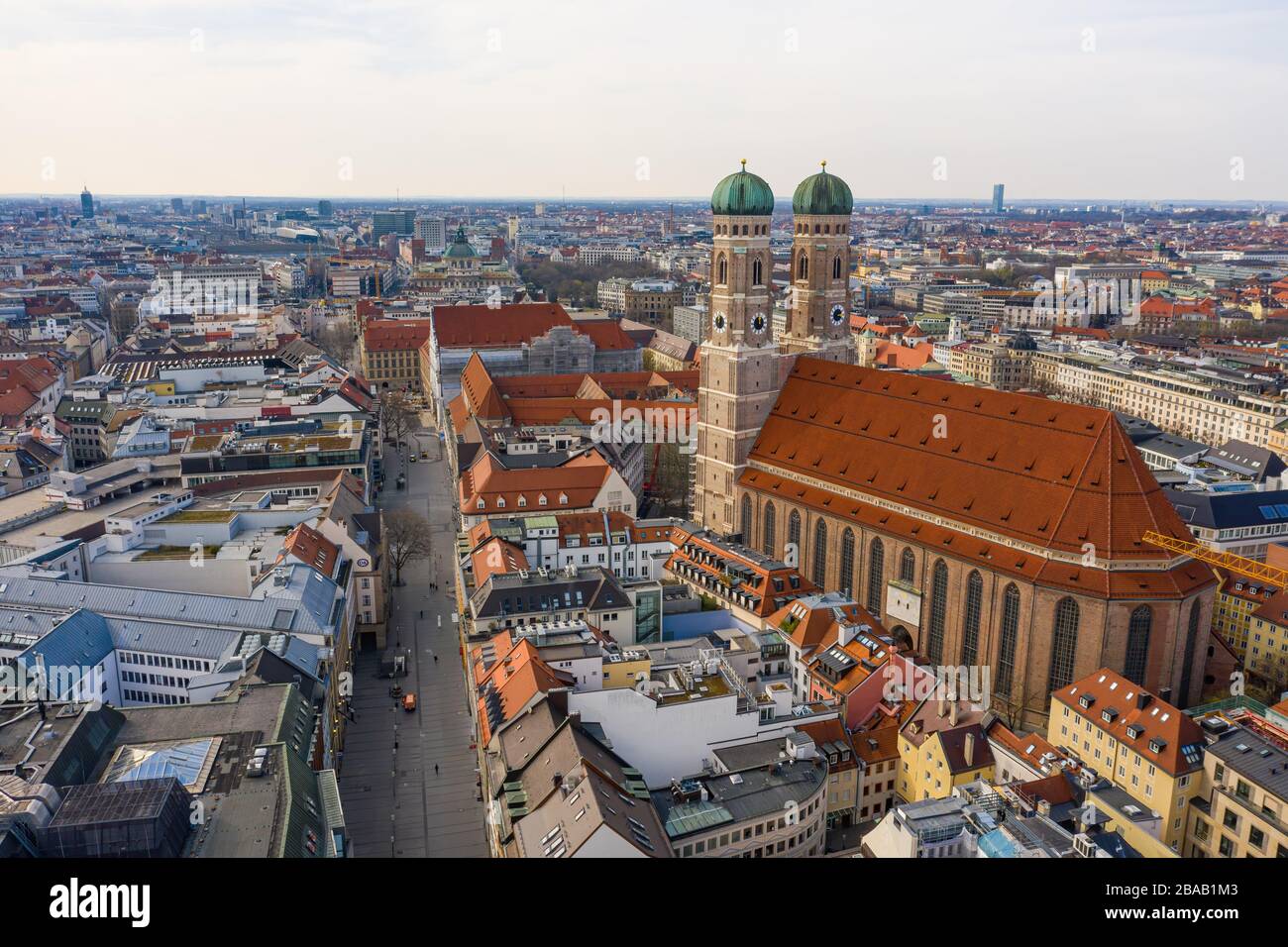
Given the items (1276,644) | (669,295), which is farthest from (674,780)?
(669,295)

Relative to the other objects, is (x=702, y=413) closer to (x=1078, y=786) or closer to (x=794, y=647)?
(x=794, y=647)

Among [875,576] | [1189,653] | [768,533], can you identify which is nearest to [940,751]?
[875,576]

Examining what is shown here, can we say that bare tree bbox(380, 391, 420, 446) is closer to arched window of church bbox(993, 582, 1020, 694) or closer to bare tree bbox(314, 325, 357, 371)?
bare tree bbox(314, 325, 357, 371)

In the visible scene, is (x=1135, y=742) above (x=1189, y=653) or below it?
→ below

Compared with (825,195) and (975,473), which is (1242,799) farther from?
(825,195)

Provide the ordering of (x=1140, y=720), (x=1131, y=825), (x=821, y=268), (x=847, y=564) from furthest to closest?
(x=821, y=268), (x=847, y=564), (x=1140, y=720), (x=1131, y=825)
